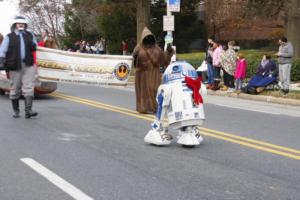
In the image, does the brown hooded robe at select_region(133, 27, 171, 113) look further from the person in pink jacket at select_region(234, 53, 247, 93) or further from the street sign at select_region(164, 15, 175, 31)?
the street sign at select_region(164, 15, 175, 31)

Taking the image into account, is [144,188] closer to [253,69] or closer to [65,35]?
[253,69]

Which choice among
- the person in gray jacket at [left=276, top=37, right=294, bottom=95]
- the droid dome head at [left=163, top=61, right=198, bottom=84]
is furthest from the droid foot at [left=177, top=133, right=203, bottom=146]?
the person in gray jacket at [left=276, top=37, right=294, bottom=95]

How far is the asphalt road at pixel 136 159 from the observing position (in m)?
6.16

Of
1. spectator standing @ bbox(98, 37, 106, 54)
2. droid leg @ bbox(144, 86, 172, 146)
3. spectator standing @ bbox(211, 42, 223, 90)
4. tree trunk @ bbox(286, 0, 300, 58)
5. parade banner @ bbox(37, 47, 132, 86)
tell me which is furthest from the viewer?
spectator standing @ bbox(98, 37, 106, 54)

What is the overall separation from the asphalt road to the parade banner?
5.04 m

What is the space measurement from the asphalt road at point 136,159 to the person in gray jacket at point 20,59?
0.61m

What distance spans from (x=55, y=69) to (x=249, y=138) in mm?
9192

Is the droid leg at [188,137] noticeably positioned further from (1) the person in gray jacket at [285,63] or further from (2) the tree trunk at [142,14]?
(2) the tree trunk at [142,14]

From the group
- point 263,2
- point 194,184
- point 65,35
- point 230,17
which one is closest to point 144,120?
point 194,184

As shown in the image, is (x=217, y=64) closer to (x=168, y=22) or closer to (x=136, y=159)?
(x=168, y=22)

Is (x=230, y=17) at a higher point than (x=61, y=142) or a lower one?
higher

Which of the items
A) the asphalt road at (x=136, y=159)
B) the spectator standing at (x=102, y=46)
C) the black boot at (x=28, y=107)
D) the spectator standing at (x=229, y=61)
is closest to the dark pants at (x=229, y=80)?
the spectator standing at (x=229, y=61)

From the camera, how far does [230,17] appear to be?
35.6 m

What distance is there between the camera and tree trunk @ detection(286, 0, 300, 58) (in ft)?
82.7
